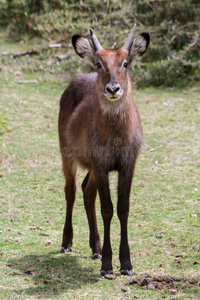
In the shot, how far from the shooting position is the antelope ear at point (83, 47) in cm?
534

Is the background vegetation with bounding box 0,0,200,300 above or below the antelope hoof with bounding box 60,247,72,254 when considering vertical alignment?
above

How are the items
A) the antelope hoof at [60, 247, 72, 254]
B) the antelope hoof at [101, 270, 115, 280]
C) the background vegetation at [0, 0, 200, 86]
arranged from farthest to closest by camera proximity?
the background vegetation at [0, 0, 200, 86] → the antelope hoof at [60, 247, 72, 254] → the antelope hoof at [101, 270, 115, 280]

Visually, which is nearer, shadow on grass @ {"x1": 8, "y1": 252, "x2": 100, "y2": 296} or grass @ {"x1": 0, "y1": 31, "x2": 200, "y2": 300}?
shadow on grass @ {"x1": 8, "y1": 252, "x2": 100, "y2": 296}

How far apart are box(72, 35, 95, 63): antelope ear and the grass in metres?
1.46

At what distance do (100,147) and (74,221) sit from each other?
1654 mm

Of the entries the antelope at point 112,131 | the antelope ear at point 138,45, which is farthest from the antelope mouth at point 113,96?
the antelope ear at point 138,45

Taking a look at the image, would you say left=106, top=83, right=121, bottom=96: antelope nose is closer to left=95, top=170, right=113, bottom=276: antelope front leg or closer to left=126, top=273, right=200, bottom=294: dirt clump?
left=95, top=170, right=113, bottom=276: antelope front leg

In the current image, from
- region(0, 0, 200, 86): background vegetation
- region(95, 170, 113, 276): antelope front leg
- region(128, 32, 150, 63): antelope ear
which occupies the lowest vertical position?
region(95, 170, 113, 276): antelope front leg

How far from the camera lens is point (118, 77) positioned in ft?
16.1

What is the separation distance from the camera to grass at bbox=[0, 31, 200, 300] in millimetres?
4746

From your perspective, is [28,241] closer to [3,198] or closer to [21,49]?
[3,198]

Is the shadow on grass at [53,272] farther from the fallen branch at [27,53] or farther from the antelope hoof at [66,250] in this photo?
the fallen branch at [27,53]

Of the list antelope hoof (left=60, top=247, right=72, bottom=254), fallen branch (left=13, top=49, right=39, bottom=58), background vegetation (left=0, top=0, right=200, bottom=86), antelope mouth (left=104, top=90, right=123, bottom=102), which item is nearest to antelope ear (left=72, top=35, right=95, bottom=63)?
antelope mouth (left=104, top=90, right=123, bottom=102)

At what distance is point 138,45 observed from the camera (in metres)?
5.32
